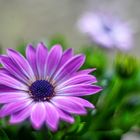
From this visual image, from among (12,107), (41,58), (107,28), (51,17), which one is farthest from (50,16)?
(12,107)

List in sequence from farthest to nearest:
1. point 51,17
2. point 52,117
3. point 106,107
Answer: point 51,17, point 106,107, point 52,117

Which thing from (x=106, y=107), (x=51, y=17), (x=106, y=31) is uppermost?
(x=51, y=17)

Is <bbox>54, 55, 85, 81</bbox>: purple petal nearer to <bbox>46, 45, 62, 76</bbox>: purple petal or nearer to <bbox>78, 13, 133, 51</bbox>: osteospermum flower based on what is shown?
<bbox>46, 45, 62, 76</bbox>: purple petal

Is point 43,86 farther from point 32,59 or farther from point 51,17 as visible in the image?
point 51,17

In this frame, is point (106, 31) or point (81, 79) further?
point (106, 31)

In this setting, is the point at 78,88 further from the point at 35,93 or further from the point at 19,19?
the point at 19,19

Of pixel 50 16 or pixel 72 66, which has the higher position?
pixel 50 16

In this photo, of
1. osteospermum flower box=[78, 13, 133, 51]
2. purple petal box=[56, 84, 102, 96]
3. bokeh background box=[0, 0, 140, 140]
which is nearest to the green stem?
osteospermum flower box=[78, 13, 133, 51]

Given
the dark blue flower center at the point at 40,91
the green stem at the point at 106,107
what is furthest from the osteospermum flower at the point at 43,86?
the green stem at the point at 106,107
